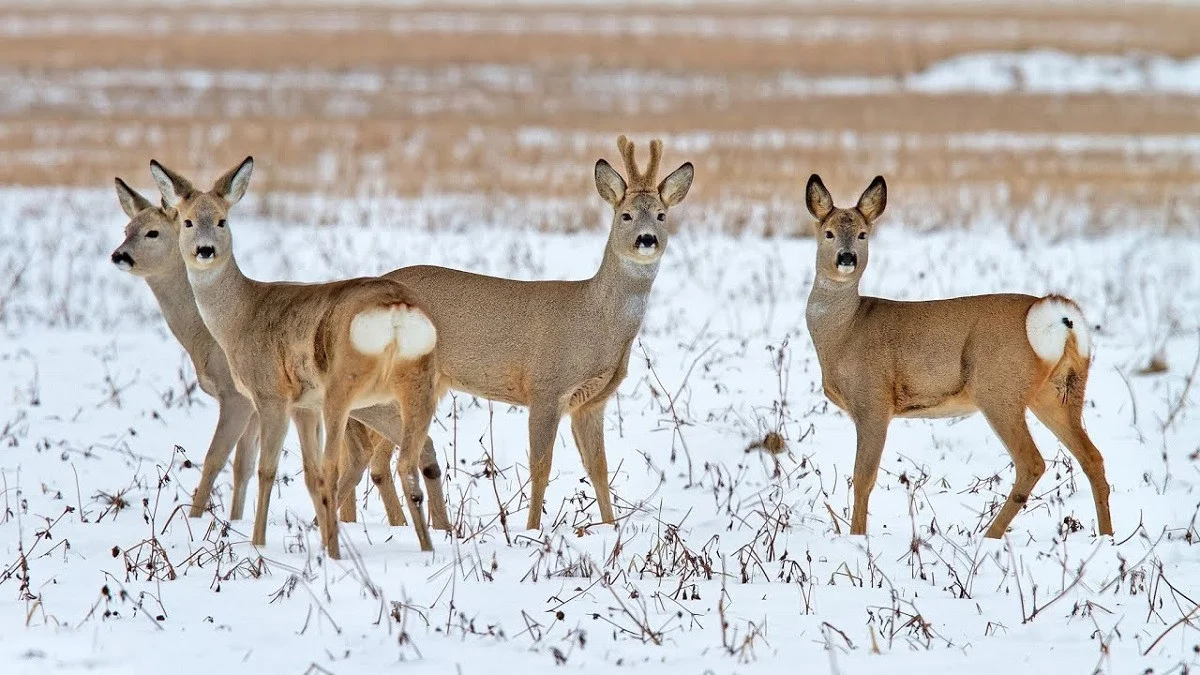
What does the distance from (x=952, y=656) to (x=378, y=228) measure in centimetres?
1113

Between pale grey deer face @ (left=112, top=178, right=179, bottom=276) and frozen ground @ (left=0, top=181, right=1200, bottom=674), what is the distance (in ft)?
3.80

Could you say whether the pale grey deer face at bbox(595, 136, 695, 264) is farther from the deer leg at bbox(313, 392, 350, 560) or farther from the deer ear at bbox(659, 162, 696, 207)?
the deer leg at bbox(313, 392, 350, 560)

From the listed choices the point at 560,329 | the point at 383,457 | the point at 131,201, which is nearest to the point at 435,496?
the point at 383,457

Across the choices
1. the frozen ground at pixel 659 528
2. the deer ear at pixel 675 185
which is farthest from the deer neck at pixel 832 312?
the deer ear at pixel 675 185

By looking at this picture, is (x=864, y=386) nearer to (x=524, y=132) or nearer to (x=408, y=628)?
(x=408, y=628)

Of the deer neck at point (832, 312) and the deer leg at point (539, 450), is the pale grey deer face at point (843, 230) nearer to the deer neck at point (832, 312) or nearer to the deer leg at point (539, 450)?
the deer neck at point (832, 312)

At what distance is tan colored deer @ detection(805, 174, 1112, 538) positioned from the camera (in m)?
7.91

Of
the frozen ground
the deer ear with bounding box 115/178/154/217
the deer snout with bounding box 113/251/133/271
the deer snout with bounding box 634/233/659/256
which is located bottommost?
the frozen ground

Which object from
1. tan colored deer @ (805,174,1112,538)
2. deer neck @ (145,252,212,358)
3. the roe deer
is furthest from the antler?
deer neck @ (145,252,212,358)

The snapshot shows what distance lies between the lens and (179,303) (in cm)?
902

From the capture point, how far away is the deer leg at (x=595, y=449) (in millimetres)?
8258

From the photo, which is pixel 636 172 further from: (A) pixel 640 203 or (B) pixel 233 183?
(B) pixel 233 183

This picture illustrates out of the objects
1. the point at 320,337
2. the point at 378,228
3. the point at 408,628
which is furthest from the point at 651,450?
the point at 378,228

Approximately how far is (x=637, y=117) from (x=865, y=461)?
1912 cm
